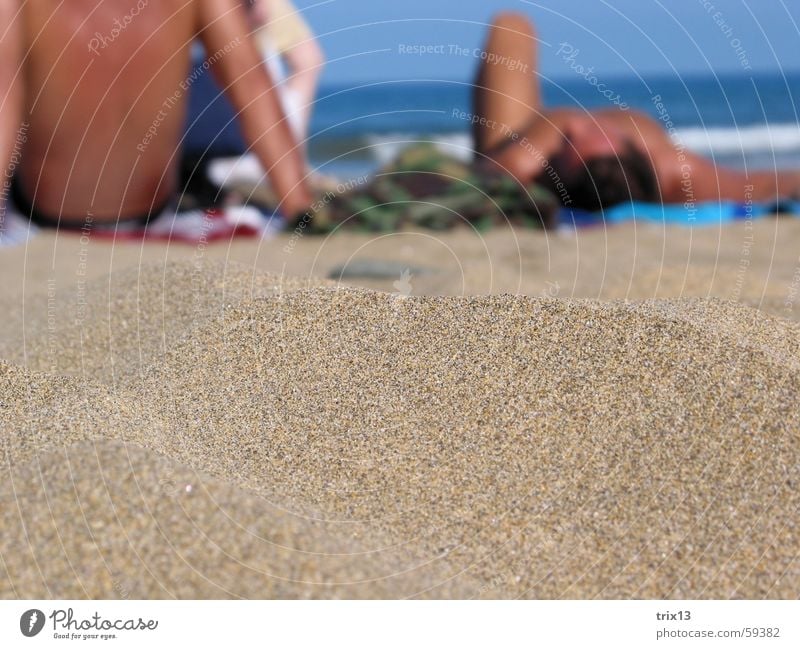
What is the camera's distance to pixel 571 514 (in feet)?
6.28

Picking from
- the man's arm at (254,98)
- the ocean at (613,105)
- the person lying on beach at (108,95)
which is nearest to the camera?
the person lying on beach at (108,95)

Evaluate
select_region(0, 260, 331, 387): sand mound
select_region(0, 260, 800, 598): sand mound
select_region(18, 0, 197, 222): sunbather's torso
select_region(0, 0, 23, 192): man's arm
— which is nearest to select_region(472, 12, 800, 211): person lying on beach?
select_region(18, 0, 197, 222): sunbather's torso

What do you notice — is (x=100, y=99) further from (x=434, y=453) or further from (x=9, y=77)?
(x=434, y=453)

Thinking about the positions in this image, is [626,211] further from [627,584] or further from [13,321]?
[627,584]

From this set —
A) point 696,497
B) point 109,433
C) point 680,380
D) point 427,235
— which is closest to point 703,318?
point 680,380

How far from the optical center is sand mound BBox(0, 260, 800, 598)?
1753 mm

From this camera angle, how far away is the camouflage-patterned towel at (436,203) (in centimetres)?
571

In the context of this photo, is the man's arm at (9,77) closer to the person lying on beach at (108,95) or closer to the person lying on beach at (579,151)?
the person lying on beach at (108,95)

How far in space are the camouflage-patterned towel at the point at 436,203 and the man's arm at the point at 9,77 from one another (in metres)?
1.79

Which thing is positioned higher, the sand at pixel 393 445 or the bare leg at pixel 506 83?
the bare leg at pixel 506 83

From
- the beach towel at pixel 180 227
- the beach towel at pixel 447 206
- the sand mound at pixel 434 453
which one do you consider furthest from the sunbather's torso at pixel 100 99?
the sand mound at pixel 434 453

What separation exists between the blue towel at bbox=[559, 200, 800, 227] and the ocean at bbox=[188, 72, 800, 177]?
396 centimetres

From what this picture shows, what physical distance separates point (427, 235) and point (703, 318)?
2.98 metres

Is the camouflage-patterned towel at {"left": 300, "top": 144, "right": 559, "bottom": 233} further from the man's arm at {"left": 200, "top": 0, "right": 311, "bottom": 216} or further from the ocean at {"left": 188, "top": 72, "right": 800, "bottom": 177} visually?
the ocean at {"left": 188, "top": 72, "right": 800, "bottom": 177}
